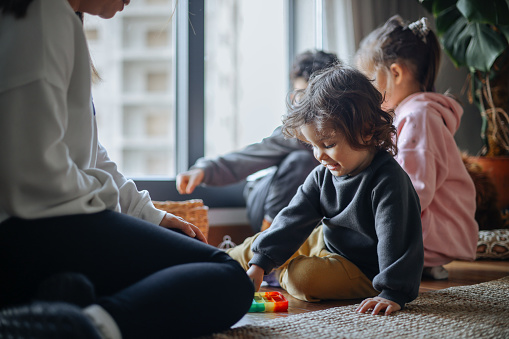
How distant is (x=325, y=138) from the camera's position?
1.24m

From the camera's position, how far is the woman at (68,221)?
78 cm

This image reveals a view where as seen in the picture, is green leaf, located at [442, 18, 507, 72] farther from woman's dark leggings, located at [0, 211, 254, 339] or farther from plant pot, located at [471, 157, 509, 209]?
woman's dark leggings, located at [0, 211, 254, 339]

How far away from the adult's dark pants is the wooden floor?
0.51 meters

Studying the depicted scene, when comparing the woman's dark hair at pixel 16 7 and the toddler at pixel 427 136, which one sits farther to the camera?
the toddler at pixel 427 136

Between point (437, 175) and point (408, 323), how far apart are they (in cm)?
74

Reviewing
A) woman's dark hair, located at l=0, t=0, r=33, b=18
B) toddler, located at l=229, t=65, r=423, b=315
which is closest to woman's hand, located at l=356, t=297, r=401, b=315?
toddler, located at l=229, t=65, r=423, b=315

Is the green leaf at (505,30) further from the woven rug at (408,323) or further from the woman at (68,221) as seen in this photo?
the woman at (68,221)

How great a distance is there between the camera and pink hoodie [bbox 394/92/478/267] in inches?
62.8

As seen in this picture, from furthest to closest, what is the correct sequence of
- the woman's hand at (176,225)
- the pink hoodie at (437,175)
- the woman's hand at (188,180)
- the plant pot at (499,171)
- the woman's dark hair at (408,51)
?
the plant pot at (499,171), the woman's hand at (188,180), the woman's dark hair at (408,51), the pink hoodie at (437,175), the woman's hand at (176,225)

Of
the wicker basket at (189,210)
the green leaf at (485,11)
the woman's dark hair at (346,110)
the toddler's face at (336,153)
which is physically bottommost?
the wicker basket at (189,210)

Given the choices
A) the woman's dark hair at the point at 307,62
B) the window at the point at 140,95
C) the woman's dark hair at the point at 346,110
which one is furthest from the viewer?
the window at the point at 140,95

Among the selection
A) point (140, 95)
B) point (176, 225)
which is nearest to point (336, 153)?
point (176, 225)

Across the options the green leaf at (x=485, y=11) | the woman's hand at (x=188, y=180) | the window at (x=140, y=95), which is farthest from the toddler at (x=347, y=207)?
the window at (x=140, y=95)

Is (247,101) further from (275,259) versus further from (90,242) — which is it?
(90,242)
